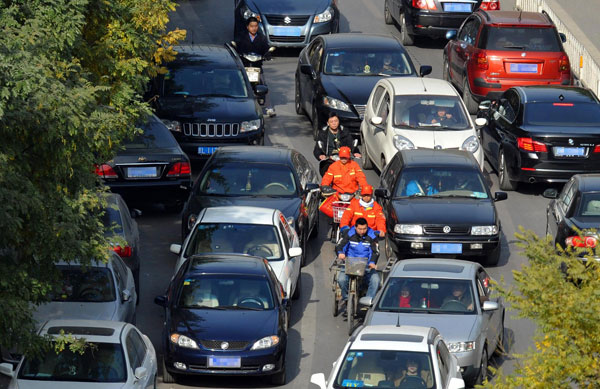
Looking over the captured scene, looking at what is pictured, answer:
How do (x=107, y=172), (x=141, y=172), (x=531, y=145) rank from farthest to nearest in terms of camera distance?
(x=531, y=145) < (x=141, y=172) < (x=107, y=172)

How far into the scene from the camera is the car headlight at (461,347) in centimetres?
1529

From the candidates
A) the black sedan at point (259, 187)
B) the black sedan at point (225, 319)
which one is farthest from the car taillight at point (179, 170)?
the black sedan at point (225, 319)

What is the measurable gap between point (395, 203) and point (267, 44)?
10936 millimetres

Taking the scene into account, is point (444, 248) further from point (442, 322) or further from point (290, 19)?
point (290, 19)

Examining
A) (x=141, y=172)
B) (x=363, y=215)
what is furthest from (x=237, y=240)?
(x=141, y=172)

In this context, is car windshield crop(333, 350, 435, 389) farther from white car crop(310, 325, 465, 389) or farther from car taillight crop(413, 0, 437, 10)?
car taillight crop(413, 0, 437, 10)

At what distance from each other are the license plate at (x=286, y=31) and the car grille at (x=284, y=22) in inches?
3.9

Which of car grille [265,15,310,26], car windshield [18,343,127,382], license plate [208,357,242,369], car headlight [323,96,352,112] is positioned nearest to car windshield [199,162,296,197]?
car headlight [323,96,352,112]

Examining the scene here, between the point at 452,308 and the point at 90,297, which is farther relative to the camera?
the point at 90,297

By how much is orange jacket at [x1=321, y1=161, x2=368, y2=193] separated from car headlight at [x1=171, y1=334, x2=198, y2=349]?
5998 mm

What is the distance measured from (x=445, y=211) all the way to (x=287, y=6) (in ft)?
42.6

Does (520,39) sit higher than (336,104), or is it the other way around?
(520,39)

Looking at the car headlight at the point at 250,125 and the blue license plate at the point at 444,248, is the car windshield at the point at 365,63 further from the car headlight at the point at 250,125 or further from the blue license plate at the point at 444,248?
the blue license plate at the point at 444,248

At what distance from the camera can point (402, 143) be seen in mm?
23078
